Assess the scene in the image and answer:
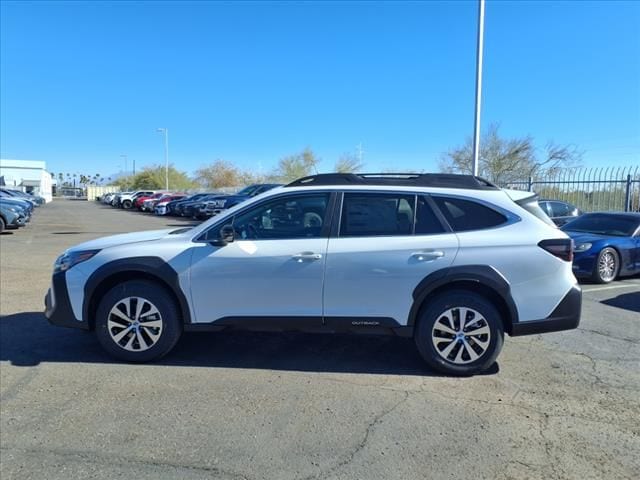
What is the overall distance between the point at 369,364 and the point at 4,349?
12.3ft

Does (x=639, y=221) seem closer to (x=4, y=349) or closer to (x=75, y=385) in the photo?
(x=75, y=385)

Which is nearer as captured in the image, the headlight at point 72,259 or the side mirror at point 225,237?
the side mirror at point 225,237

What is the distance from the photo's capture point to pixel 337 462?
3.04m

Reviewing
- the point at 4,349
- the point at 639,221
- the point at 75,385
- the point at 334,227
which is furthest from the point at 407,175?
the point at 639,221

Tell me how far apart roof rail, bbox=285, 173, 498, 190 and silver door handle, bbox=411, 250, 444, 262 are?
700mm

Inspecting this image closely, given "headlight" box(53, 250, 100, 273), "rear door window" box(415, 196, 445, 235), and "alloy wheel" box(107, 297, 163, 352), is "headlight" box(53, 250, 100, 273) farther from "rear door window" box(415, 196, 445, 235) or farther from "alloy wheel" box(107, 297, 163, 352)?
"rear door window" box(415, 196, 445, 235)

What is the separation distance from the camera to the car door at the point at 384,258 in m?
4.27

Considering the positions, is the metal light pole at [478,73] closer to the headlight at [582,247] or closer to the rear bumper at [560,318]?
the headlight at [582,247]

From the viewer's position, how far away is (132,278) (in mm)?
4590

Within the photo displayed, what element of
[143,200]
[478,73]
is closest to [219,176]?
[143,200]

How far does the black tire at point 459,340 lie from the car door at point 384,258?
8.7 inches

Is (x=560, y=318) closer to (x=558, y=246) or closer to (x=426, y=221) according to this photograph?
(x=558, y=246)

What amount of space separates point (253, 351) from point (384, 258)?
1.74m

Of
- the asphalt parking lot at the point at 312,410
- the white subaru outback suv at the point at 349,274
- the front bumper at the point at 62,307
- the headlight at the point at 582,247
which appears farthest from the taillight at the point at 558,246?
the headlight at the point at 582,247
